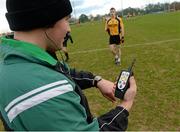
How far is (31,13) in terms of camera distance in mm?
1788

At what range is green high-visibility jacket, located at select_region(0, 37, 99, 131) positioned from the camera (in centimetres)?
159

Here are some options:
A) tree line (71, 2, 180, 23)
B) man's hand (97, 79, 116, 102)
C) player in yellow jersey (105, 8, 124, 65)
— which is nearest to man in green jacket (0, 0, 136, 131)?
man's hand (97, 79, 116, 102)

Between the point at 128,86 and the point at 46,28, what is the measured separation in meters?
0.61

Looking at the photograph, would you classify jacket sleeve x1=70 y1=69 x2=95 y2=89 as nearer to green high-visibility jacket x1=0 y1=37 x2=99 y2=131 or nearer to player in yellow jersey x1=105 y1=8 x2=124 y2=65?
green high-visibility jacket x1=0 y1=37 x2=99 y2=131

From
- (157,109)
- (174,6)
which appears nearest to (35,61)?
(157,109)

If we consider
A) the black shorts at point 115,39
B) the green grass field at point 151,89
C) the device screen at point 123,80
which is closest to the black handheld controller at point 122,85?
the device screen at point 123,80

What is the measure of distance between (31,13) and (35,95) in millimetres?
399

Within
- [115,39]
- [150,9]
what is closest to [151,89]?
[115,39]

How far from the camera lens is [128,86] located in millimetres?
2201

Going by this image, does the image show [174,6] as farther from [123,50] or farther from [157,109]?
[157,109]

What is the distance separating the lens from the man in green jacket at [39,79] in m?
1.60

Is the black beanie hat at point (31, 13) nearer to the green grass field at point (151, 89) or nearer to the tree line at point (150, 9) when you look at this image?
the green grass field at point (151, 89)

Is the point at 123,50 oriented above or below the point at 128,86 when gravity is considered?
below

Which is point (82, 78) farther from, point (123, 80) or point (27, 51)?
point (27, 51)
